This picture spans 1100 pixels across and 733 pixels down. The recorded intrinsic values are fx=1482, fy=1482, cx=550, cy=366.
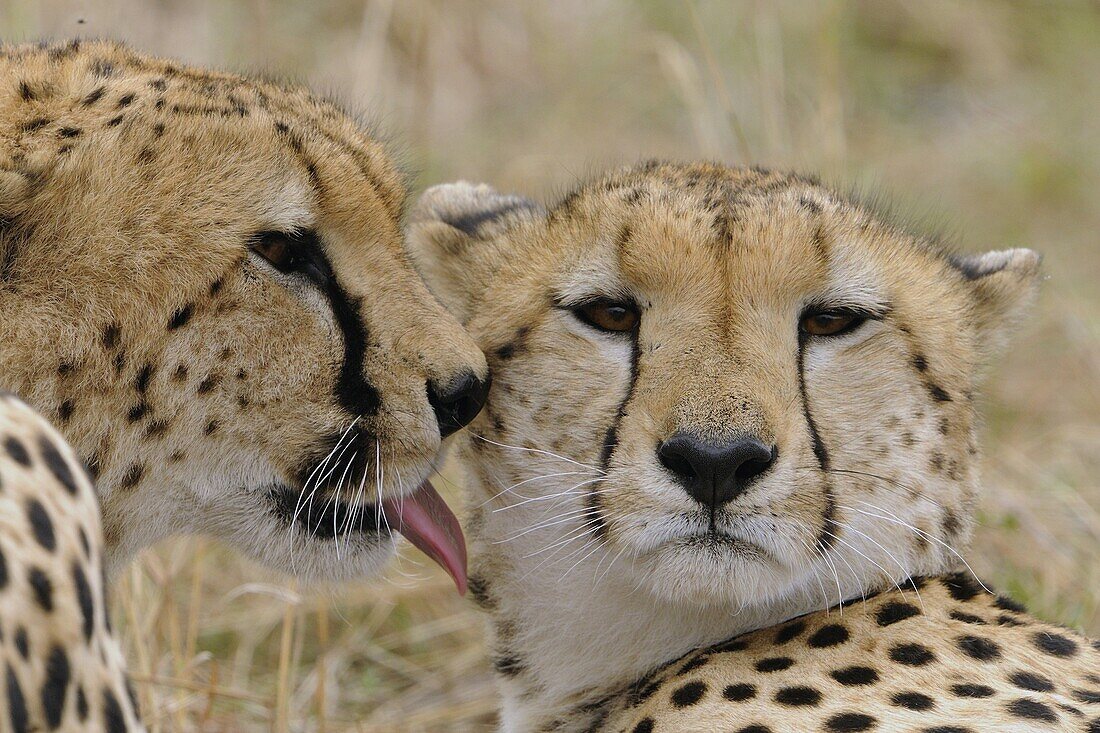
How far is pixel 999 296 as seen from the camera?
2723 mm

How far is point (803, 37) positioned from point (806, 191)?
4.41 meters

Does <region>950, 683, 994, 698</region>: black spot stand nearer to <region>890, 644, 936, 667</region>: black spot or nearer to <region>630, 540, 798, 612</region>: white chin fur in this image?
<region>890, 644, 936, 667</region>: black spot

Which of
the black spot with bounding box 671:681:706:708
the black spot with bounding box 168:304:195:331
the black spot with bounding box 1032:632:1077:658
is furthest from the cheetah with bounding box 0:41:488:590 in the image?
the black spot with bounding box 1032:632:1077:658

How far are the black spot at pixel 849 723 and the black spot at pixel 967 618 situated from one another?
0.32 meters

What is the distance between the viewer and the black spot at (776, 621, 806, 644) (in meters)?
2.34

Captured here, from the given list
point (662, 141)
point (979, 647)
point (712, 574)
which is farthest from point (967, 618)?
point (662, 141)

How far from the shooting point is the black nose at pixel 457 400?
2.23 m

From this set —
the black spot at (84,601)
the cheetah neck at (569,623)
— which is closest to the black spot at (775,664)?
the cheetah neck at (569,623)

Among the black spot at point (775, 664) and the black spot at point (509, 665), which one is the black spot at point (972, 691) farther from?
the black spot at point (509, 665)

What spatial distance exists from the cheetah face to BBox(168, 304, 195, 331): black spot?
0.59m

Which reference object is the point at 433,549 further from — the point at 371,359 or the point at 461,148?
the point at 461,148

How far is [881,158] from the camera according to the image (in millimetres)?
6820

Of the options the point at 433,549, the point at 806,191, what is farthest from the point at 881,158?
the point at 433,549

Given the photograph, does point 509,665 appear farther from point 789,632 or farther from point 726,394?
point 726,394
